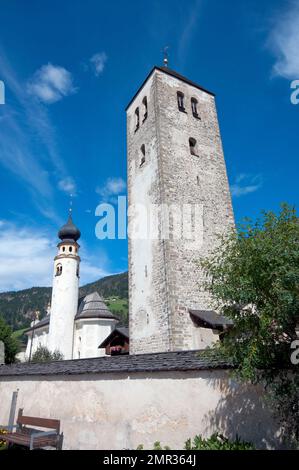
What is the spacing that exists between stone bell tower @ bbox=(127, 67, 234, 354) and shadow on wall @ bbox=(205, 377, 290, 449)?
7.61 m

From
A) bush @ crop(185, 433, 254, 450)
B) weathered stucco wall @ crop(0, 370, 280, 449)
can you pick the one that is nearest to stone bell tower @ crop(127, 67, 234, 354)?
weathered stucco wall @ crop(0, 370, 280, 449)

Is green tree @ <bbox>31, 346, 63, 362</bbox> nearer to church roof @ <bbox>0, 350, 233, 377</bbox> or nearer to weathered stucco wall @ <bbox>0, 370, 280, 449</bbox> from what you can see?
church roof @ <bbox>0, 350, 233, 377</bbox>

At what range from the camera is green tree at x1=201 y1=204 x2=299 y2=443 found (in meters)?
4.52

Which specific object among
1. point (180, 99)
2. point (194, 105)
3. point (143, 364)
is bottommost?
point (143, 364)

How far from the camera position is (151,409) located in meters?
6.75

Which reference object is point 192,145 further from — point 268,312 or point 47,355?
point 47,355

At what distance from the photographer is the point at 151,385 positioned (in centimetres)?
689

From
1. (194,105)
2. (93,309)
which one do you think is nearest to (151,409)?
(194,105)

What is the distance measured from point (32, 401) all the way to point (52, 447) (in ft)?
6.45

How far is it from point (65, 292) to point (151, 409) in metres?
27.7

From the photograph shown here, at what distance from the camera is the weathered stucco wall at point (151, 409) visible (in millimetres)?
5465

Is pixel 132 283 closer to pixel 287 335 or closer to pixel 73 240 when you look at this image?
pixel 287 335

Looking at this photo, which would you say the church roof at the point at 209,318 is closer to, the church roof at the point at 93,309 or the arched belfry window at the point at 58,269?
the church roof at the point at 93,309
